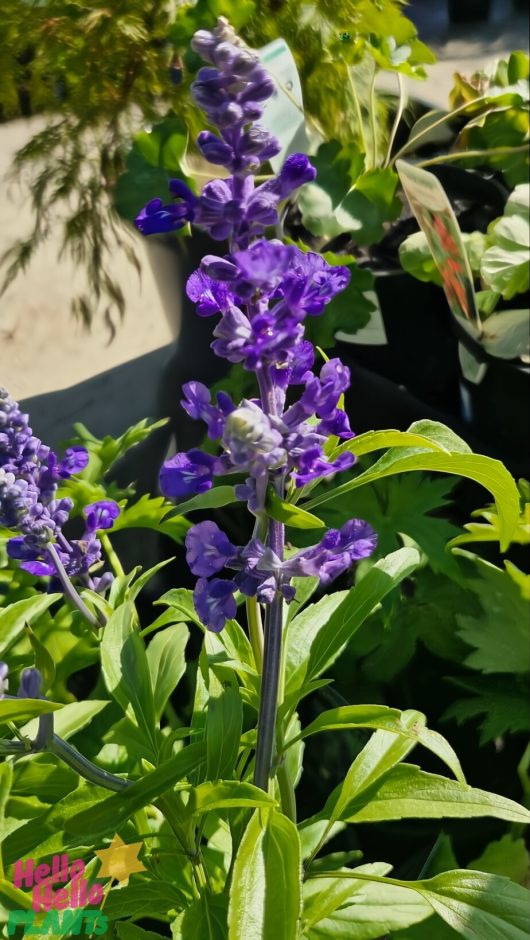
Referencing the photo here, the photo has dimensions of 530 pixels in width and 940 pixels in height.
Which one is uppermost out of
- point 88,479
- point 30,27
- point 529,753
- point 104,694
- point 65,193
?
point 30,27

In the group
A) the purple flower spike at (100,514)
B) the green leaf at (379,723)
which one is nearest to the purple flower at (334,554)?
the green leaf at (379,723)

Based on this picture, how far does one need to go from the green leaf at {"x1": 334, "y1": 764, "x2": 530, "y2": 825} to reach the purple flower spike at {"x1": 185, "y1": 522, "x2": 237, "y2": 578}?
0.75ft

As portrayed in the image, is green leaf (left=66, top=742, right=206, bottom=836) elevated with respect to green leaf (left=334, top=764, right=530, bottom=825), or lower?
elevated

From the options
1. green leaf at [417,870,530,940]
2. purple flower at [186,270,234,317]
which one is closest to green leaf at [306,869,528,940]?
green leaf at [417,870,530,940]

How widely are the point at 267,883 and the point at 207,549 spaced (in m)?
0.19

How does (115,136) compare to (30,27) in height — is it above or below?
below

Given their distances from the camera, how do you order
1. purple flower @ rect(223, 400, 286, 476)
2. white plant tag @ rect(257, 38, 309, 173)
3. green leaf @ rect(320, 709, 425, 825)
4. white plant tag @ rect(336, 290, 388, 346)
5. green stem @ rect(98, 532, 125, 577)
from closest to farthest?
purple flower @ rect(223, 400, 286, 476) < green leaf @ rect(320, 709, 425, 825) < green stem @ rect(98, 532, 125, 577) < white plant tag @ rect(257, 38, 309, 173) < white plant tag @ rect(336, 290, 388, 346)

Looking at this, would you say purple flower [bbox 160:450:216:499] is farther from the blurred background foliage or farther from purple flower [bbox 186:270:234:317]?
the blurred background foliage

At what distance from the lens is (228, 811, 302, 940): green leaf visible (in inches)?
17.5

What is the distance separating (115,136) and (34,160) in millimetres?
138

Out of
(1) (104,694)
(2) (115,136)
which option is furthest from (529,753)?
(2) (115,136)

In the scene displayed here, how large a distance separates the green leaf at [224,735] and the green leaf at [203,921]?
3.6 inches

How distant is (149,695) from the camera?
1.99ft

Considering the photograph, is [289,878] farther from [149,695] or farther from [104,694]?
[104,694]
